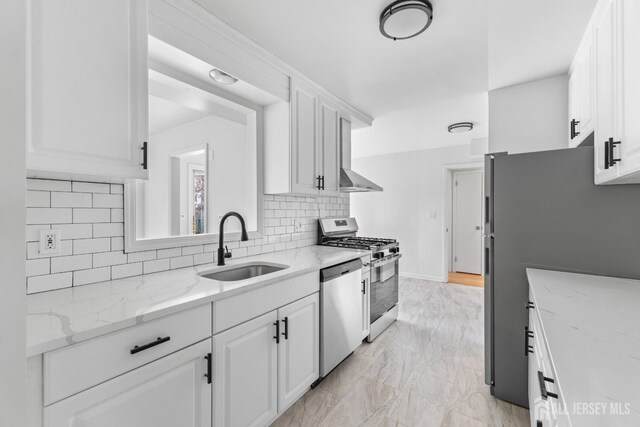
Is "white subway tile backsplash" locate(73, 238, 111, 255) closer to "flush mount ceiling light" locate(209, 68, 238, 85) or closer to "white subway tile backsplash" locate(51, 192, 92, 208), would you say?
"white subway tile backsplash" locate(51, 192, 92, 208)

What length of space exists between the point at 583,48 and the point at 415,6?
1299 millimetres

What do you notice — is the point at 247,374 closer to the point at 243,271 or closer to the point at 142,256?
the point at 243,271

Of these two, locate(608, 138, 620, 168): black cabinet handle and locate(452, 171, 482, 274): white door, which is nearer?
locate(608, 138, 620, 168): black cabinet handle

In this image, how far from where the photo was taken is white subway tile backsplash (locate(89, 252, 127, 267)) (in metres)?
1.45

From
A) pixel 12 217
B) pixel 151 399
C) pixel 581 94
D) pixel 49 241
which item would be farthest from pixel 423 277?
pixel 12 217

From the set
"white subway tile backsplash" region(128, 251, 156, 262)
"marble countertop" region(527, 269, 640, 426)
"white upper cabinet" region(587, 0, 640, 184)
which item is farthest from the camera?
"white subway tile backsplash" region(128, 251, 156, 262)

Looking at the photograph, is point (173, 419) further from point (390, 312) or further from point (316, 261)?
point (390, 312)

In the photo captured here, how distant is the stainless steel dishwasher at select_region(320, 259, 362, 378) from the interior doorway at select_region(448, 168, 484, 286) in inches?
138

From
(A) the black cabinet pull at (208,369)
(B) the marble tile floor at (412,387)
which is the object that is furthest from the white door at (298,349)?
(A) the black cabinet pull at (208,369)

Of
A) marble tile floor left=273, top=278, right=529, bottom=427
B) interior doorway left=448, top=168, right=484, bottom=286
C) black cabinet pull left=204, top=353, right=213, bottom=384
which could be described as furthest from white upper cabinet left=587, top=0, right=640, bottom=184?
interior doorway left=448, top=168, right=484, bottom=286

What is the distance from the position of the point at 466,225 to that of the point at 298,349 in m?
4.78

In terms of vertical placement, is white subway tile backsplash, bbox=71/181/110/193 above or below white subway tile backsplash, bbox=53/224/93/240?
above

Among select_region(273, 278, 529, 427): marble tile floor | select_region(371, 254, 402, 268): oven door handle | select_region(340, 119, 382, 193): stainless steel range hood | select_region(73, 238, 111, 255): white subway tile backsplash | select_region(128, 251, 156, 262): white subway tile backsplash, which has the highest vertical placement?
select_region(340, 119, 382, 193): stainless steel range hood

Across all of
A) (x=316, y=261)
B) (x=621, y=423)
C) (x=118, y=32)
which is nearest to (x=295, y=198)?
(x=316, y=261)
